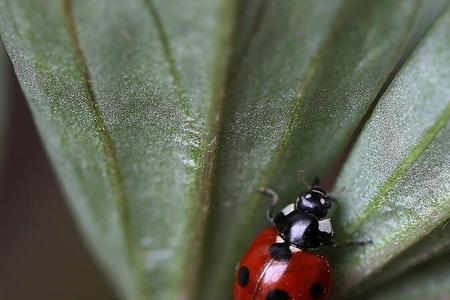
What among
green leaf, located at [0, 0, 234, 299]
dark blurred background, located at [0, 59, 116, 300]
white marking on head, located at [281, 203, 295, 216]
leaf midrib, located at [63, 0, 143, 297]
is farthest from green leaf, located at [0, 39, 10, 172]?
white marking on head, located at [281, 203, 295, 216]

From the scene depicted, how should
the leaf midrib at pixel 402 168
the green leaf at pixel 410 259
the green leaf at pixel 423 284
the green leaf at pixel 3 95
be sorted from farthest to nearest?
1. the green leaf at pixel 3 95
2. the green leaf at pixel 423 284
3. the green leaf at pixel 410 259
4. the leaf midrib at pixel 402 168

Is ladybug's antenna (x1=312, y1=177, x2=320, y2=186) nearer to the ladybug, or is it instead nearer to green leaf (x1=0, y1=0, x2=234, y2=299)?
the ladybug

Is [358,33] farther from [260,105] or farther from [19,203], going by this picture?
[19,203]

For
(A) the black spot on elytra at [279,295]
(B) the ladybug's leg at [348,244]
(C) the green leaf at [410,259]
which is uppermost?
(B) the ladybug's leg at [348,244]

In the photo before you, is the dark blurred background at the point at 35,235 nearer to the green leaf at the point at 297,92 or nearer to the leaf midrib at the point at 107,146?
the leaf midrib at the point at 107,146

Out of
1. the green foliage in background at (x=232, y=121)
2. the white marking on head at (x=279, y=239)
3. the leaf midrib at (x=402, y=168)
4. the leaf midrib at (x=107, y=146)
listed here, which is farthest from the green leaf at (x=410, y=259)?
the leaf midrib at (x=107, y=146)

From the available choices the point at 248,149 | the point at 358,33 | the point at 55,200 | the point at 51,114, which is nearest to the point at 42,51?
the point at 51,114

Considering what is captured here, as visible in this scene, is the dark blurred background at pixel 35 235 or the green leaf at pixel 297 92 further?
the dark blurred background at pixel 35 235

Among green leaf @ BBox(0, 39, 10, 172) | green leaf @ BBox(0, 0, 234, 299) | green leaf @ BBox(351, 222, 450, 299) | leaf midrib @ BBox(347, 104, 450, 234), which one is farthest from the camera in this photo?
green leaf @ BBox(0, 39, 10, 172)
